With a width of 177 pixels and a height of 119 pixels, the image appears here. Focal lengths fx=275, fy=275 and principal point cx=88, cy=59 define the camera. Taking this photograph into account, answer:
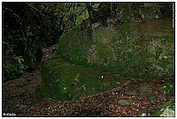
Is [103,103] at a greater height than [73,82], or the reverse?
[73,82]

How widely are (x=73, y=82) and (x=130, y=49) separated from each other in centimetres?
246

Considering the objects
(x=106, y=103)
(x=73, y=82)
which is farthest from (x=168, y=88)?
(x=73, y=82)

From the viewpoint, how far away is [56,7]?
13.6 metres

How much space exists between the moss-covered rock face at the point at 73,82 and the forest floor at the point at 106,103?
23 centimetres

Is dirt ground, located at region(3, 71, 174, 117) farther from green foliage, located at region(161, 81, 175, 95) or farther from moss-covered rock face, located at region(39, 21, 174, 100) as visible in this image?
moss-covered rock face, located at region(39, 21, 174, 100)

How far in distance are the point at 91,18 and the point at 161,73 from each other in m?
3.46

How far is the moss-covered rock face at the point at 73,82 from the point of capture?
8.19 metres

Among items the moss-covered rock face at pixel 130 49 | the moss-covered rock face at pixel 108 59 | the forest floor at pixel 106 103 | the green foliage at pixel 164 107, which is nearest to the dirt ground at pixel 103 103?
the forest floor at pixel 106 103

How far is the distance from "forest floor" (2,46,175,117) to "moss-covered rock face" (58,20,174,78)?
558 millimetres

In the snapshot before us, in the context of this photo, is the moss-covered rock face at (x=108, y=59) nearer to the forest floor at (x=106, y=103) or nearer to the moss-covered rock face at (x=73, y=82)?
the moss-covered rock face at (x=73, y=82)

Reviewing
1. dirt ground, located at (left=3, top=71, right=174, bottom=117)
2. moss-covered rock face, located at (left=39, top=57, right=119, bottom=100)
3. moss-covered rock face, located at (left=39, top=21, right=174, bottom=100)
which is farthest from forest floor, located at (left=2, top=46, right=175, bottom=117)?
moss-covered rock face, located at (left=39, top=21, right=174, bottom=100)

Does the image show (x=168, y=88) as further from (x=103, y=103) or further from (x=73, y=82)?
(x=73, y=82)

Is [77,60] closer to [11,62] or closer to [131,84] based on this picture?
[131,84]

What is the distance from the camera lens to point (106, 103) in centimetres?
747
